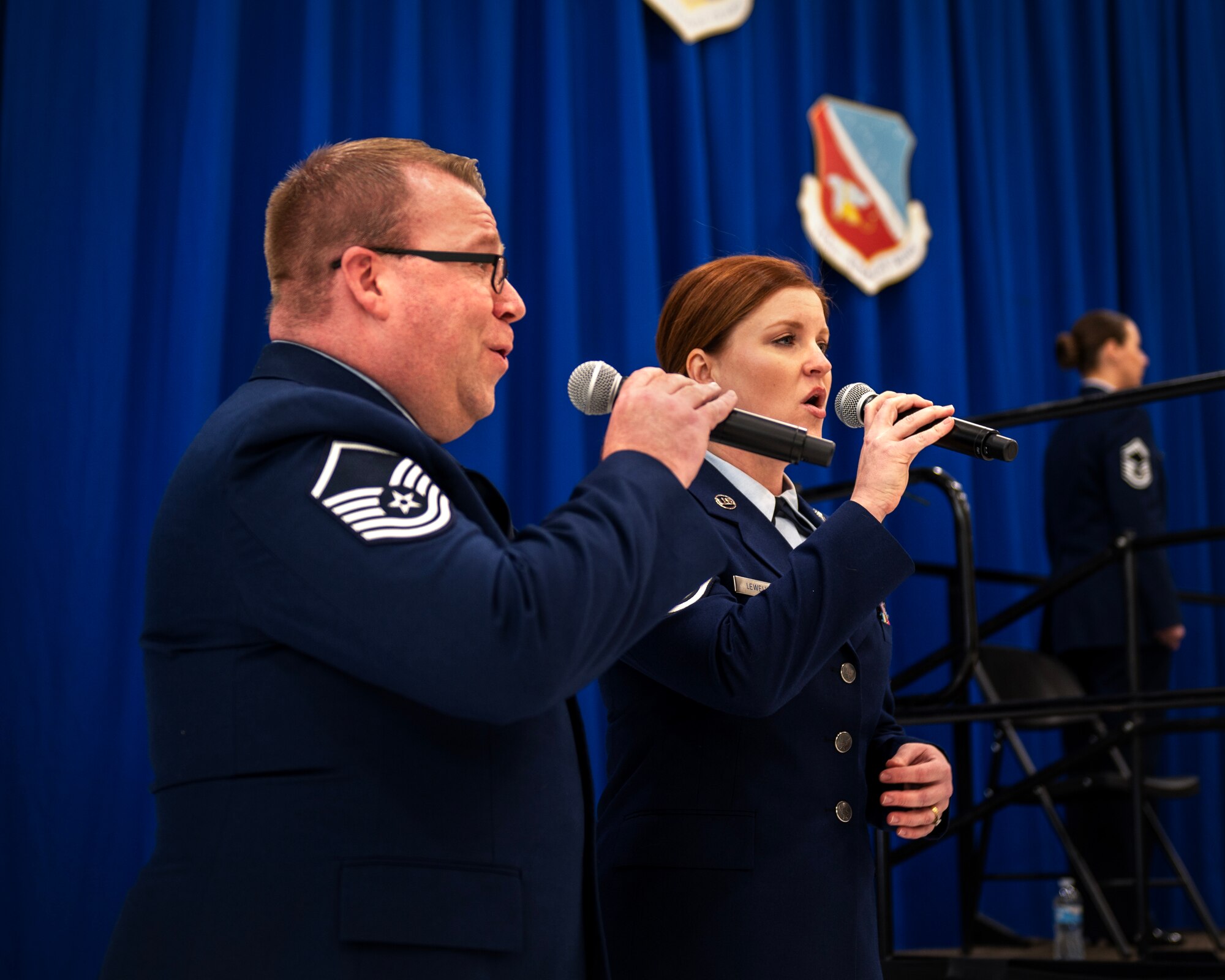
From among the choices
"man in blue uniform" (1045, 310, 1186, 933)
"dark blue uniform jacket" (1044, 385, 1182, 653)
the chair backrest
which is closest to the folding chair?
the chair backrest

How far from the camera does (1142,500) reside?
13.7 feet

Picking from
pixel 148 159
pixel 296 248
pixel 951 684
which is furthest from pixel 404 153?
pixel 148 159

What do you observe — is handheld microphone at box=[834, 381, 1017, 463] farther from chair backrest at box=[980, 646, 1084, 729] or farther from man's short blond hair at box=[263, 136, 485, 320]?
chair backrest at box=[980, 646, 1084, 729]

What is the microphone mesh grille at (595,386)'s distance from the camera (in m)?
1.51

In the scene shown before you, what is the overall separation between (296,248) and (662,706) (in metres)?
0.63

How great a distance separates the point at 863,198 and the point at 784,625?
3.70 m

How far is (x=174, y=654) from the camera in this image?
3.51 ft

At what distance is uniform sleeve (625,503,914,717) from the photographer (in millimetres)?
1328

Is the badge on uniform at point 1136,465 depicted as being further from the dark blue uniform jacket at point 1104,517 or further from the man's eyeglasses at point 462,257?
the man's eyeglasses at point 462,257

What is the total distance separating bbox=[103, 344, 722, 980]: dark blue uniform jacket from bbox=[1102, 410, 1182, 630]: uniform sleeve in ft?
11.3

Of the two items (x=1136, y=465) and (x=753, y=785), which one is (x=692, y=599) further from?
(x=1136, y=465)

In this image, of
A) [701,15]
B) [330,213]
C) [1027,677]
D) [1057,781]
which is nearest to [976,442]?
[330,213]

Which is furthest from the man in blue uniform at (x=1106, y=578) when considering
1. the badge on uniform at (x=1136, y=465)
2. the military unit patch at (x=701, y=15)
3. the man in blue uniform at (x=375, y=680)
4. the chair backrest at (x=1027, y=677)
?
the man in blue uniform at (x=375, y=680)

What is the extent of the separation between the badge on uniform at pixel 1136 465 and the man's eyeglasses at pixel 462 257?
3372 mm
